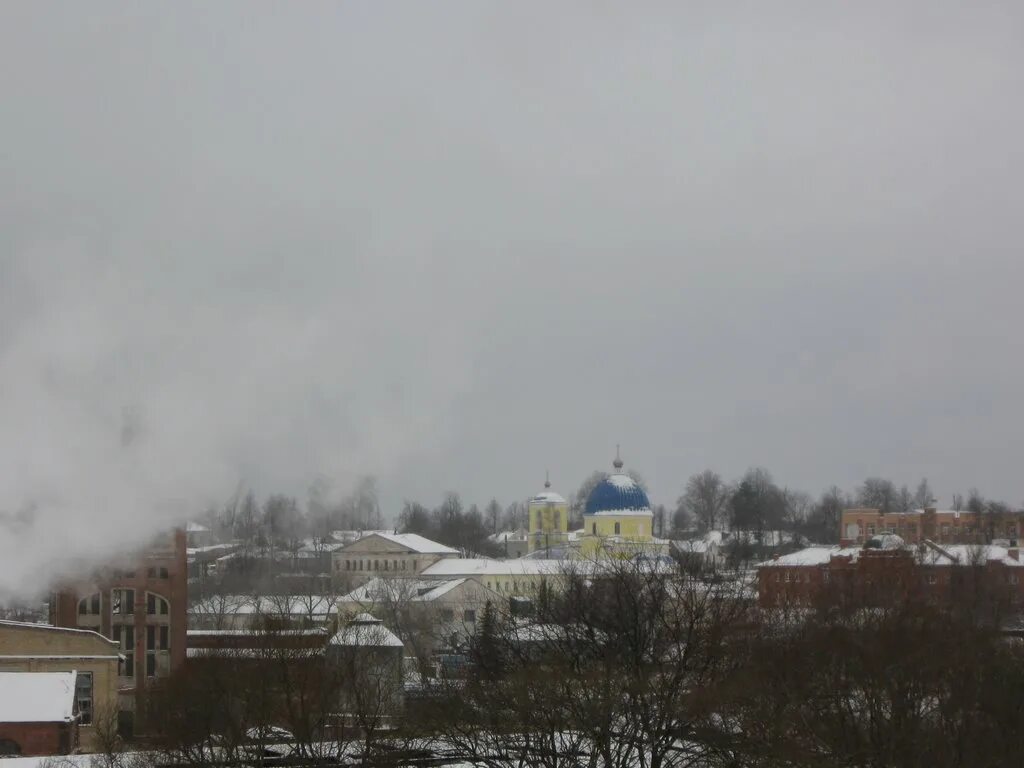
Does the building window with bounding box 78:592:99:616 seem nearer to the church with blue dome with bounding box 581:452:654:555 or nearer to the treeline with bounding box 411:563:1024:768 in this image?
the treeline with bounding box 411:563:1024:768

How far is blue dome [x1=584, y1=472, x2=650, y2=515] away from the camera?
92125mm

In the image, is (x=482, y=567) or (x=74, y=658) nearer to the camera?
(x=74, y=658)

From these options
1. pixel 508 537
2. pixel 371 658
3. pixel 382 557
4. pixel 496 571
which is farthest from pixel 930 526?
pixel 371 658

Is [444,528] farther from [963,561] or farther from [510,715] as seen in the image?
[510,715]

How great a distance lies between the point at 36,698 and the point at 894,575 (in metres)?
43.6

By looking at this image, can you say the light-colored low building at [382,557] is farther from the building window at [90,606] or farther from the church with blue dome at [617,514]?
the building window at [90,606]

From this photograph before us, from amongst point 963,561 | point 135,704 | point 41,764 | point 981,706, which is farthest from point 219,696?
point 963,561

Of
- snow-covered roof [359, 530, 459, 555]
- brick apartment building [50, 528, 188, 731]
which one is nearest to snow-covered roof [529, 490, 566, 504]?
snow-covered roof [359, 530, 459, 555]

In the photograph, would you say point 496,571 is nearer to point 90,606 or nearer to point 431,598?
point 431,598

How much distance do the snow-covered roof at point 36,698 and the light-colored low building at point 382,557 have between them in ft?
212

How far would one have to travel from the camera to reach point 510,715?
936 inches

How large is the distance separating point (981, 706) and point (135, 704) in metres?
23.3

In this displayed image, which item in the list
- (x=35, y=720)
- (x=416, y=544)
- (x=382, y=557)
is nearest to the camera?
(x=35, y=720)

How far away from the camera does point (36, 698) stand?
31500 millimetres
